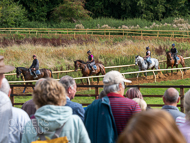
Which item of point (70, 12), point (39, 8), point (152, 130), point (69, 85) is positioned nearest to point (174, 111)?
point (69, 85)

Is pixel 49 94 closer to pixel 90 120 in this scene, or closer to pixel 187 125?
pixel 90 120

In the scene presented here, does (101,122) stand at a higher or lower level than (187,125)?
lower

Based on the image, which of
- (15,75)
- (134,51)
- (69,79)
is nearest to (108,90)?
(69,79)

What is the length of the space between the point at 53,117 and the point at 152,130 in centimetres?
138

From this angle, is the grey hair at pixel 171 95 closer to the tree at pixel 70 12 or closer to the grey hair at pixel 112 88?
the grey hair at pixel 112 88

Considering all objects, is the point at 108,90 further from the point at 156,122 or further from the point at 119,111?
the point at 156,122

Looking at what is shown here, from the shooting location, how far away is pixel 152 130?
1.42m

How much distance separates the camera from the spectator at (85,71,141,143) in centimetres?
321

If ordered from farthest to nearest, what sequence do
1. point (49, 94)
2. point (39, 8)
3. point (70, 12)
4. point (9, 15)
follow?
point (39, 8)
point (70, 12)
point (9, 15)
point (49, 94)

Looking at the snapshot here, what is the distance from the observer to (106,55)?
21.5 meters

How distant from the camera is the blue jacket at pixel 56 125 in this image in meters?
2.62

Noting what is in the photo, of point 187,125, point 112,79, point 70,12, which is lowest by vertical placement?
point 187,125

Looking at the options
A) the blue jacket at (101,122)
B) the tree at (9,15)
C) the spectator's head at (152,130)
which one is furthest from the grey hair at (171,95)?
the tree at (9,15)

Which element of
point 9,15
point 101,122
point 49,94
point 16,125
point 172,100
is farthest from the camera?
point 9,15
